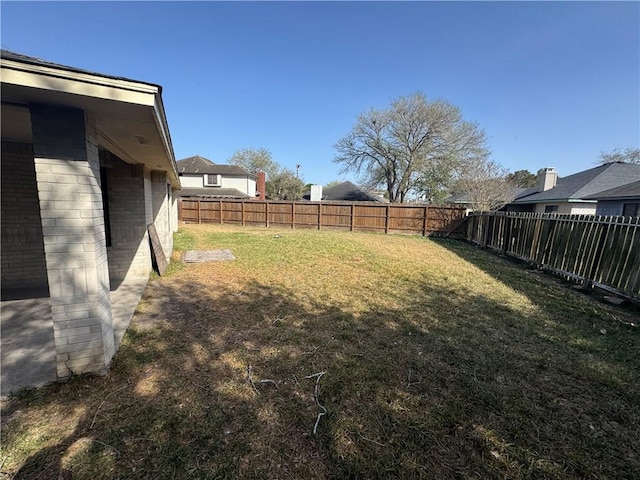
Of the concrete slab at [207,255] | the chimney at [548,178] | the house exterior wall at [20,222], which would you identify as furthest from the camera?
the chimney at [548,178]

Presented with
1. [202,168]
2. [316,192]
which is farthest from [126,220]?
[316,192]

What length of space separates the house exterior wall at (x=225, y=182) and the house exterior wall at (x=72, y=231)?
27437mm

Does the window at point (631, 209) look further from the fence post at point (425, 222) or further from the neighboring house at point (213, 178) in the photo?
the neighboring house at point (213, 178)

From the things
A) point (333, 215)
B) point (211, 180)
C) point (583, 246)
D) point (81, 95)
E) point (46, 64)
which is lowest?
point (333, 215)

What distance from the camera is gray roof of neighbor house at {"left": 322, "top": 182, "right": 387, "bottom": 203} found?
33.8 metres

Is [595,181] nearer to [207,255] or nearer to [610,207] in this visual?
[610,207]

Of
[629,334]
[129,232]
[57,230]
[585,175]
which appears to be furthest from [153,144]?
[585,175]

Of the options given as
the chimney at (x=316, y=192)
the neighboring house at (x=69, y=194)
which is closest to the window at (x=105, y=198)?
the neighboring house at (x=69, y=194)

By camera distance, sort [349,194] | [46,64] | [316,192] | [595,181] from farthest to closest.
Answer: [349,194], [316,192], [595,181], [46,64]

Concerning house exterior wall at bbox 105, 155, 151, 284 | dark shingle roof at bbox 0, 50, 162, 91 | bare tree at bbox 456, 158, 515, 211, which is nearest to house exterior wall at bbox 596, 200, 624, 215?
bare tree at bbox 456, 158, 515, 211

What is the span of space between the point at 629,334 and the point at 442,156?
23.2 metres

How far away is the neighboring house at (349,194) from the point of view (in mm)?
33781

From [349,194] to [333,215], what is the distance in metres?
18.6

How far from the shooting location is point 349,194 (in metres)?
35.3
